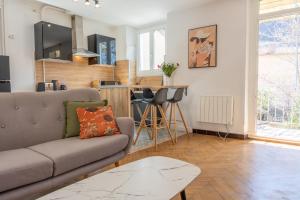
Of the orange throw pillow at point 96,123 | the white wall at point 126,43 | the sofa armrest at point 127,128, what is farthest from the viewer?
the white wall at point 126,43

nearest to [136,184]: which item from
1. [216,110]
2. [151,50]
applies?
[216,110]

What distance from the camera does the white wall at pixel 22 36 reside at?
3.99m

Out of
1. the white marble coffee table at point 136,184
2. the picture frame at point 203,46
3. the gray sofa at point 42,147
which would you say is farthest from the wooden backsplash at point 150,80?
the white marble coffee table at point 136,184

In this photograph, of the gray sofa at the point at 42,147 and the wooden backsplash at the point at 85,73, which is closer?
the gray sofa at the point at 42,147

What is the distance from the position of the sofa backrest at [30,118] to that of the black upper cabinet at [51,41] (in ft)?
7.66

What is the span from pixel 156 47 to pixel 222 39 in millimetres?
2147

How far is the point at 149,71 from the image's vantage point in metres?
5.88

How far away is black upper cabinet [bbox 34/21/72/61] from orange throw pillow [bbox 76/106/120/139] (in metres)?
2.59

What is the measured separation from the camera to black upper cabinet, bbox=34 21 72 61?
13.8 feet

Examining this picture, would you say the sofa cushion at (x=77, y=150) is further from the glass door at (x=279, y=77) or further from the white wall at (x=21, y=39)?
the glass door at (x=279, y=77)

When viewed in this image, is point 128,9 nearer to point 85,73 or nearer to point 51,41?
point 51,41

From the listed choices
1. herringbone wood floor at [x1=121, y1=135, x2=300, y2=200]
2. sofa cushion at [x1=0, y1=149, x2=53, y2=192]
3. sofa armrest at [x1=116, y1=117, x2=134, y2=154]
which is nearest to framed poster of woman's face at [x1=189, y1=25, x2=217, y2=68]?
herringbone wood floor at [x1=121, y1=135, x2=300, y2=200]

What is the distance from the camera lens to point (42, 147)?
6.13 ft

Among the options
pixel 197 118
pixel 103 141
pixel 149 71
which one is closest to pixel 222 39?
pixel 197 118
